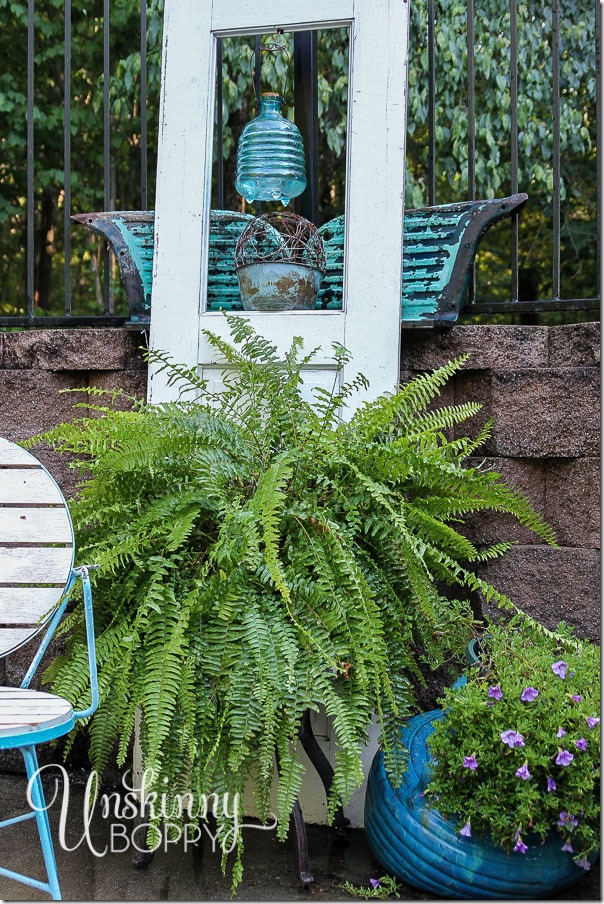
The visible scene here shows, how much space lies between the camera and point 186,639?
75.2 inches

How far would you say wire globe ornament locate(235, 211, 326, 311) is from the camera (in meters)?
2.69

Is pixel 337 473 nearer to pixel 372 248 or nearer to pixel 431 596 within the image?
pixel 431 596

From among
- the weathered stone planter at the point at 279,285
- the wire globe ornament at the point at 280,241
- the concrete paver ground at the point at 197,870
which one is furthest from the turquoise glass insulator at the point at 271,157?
the concrete paver ground at the point at 197,870

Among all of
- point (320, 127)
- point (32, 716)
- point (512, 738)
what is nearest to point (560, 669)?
point (512, 738)

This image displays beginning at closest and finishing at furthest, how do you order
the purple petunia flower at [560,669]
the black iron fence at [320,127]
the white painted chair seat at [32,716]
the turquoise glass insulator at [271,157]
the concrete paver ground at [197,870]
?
the white painted chair seat at [32,716]
the purple petunia flower at [560,669]
the concrete paver ground at [197,870]
the turquoise glass insulator at [271,157]
the black iron fence at [320,127]

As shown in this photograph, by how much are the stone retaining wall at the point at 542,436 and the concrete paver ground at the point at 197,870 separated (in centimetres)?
78

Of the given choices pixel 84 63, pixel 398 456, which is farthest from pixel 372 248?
pixel 84 63

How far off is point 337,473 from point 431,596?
387 millimetres

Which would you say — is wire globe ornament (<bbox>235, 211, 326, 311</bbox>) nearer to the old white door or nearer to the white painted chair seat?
the old white door

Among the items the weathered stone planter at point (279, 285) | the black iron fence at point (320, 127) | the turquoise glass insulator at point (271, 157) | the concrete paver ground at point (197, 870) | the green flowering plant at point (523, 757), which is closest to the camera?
the green flowering plant at point (523, 757)

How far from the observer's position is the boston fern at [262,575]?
6.12 ft

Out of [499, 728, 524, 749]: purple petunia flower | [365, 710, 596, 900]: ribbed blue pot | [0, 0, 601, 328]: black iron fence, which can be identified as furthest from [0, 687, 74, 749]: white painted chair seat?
[0, 0, 601, 328]: black iron fence

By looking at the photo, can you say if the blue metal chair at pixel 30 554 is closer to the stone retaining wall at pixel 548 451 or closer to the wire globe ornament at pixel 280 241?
the wire globe ornament at pixel 280 241

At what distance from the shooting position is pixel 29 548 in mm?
2125
